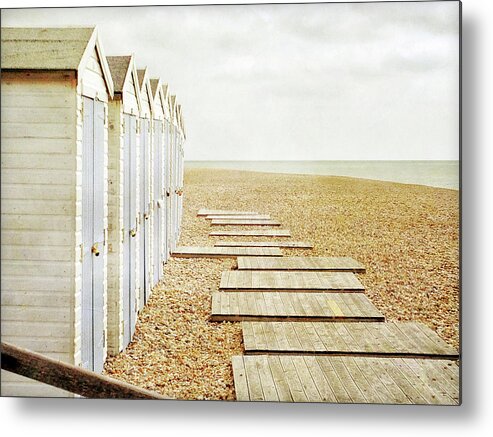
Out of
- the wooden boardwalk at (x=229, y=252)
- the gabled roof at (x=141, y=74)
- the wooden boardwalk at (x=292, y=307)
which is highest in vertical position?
the gabled roof at (x=141, y=74)

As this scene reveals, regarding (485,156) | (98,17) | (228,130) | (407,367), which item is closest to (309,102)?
(228,130)

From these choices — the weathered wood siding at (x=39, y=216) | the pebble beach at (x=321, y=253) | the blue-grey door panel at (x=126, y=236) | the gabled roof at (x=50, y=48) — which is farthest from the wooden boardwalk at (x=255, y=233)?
the gabled roof at (x=50, y=48)

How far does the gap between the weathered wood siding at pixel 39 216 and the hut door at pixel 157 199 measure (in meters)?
1.00

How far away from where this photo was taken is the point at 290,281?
13.7 feet

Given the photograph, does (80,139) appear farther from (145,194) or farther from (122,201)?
(145,194)

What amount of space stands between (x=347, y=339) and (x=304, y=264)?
50cm

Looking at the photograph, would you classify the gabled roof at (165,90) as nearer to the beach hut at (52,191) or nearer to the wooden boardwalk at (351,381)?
the beach hut at (52,191)

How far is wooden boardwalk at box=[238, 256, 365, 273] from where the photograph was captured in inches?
155

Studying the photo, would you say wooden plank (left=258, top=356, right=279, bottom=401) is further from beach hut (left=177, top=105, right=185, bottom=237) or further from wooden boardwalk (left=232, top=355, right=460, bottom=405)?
beach hut (left=177, top=105, right=185, bottom=237)

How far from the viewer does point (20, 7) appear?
3781 millimetres

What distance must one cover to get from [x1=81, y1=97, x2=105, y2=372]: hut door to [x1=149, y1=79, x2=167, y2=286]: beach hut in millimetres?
686

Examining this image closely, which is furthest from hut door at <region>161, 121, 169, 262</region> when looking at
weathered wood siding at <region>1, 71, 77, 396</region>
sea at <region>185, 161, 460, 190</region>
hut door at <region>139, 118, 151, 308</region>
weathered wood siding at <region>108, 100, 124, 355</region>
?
weathered wood siding at <region>1, 71, 77, 396</region>

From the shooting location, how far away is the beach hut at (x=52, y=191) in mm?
3322

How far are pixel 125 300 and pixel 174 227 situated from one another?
0.57 metres
